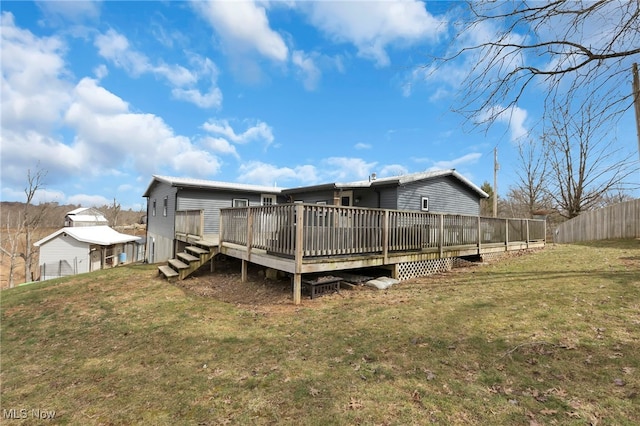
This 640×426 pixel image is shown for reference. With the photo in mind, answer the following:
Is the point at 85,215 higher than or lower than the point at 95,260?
higher

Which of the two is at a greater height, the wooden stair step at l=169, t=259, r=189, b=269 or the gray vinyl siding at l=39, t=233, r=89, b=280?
the wooden stair step at l=169, t=259, r=189, b=269

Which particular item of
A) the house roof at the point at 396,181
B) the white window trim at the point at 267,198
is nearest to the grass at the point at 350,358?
the house roof at the point at 396,181

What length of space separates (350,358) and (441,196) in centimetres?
1363

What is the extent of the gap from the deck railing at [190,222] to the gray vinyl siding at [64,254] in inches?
552

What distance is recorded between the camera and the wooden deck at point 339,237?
6395 mm

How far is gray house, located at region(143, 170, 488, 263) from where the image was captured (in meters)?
13.5

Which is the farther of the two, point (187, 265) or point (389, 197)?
point (389, 197)

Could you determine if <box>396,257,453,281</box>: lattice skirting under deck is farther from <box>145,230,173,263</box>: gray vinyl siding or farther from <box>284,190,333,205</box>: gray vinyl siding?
<box>145,230,173,263</box>: gray vinyl siding

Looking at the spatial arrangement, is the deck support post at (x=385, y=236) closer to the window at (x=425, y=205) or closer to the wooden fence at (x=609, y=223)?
the window at (x=425, y=205)

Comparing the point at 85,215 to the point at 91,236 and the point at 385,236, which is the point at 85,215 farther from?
the point at 385,236

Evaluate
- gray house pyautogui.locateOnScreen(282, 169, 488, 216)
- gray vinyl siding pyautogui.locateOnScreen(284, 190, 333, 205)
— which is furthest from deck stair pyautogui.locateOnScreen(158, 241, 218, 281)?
gray vinyl siding pyautogui.locateOnScreen(284, 190, 333, 205)

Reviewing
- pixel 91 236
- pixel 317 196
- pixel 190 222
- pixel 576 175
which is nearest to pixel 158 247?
pixel 190 222

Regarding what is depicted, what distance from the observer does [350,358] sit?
12.6 feet

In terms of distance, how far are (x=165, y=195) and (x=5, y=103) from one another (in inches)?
310
